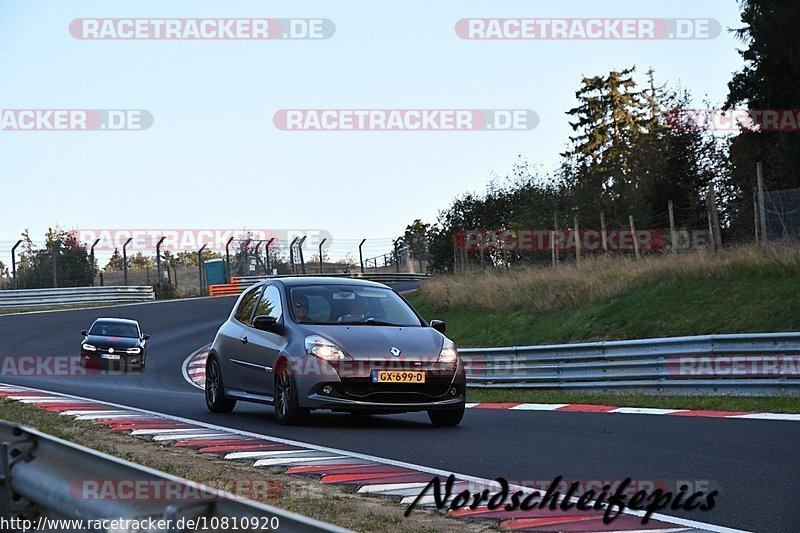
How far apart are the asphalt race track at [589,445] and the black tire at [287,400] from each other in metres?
0.14

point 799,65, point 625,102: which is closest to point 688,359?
point 799,65

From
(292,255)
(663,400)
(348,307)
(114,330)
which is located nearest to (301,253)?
(292,255)

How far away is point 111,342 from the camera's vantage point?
27.3m

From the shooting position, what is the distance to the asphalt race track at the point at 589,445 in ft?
23.0

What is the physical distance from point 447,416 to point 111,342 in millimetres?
17574

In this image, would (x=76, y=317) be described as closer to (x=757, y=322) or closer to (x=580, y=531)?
(x=757, y=322)

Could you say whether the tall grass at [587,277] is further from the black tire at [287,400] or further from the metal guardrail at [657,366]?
the black tire at [287,400]

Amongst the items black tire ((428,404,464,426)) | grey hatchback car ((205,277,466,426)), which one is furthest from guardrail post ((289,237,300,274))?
black tire ((428,404,464,426))

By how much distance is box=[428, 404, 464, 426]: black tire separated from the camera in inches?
442

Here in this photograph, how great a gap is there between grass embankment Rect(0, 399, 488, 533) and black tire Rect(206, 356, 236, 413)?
2.16m

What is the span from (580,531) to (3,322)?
3622 centimetres

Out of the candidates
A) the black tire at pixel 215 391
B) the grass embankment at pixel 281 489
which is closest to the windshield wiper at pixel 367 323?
the black tire at pixel 215 391

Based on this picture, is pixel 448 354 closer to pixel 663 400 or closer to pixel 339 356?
pixel 339 356

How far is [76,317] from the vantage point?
40.4m
